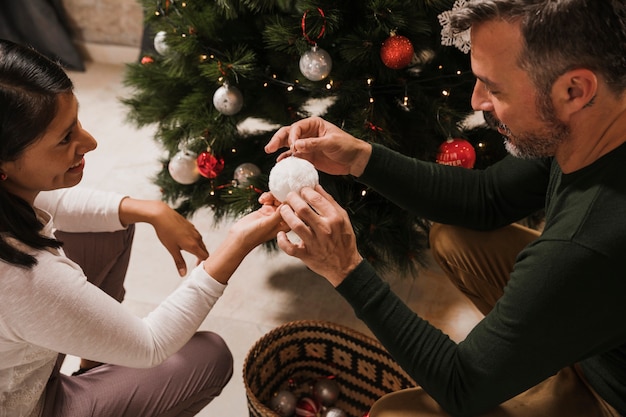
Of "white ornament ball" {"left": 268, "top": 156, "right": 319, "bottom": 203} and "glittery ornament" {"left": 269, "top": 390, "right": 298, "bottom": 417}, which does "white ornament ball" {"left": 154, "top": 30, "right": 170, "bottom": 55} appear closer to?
"white ornament ball" {"left": 268, "top": 156, "right": 319, "bottom": 203}

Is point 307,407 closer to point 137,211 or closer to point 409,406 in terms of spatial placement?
point 409,406

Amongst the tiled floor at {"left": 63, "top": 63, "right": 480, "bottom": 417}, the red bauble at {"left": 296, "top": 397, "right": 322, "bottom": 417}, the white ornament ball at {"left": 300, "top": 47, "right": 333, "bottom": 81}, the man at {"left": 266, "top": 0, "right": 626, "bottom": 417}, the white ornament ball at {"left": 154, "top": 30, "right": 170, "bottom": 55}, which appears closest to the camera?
the man at {"left": 266, "top": 0, "right": 626, "bottom": 417}

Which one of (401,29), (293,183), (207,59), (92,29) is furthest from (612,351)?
(92,29)

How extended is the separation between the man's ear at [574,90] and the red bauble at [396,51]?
0.51 meters

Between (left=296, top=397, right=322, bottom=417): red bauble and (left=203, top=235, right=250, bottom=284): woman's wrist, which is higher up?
(left=203, top=235, right=250, bottom=284): woman's wrist

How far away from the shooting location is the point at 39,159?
3.46 feet

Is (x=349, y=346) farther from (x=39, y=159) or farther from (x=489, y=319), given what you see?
(x=39, y=159)

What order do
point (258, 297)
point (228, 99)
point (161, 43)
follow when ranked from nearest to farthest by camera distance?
point (228, 99) < point (161, 43) < point (258, 297)

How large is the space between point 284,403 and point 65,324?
669 mm

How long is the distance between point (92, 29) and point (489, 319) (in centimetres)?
270

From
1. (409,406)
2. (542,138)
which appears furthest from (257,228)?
(542,138)

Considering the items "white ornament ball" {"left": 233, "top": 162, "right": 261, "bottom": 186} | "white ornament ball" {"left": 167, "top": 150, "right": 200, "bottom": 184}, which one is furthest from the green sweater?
"white ornament ball" {"left": 167, "top": 150, "right": 200, "bottom": 184}

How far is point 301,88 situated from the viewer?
62.1 inches

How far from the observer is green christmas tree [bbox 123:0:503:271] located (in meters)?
1.42
